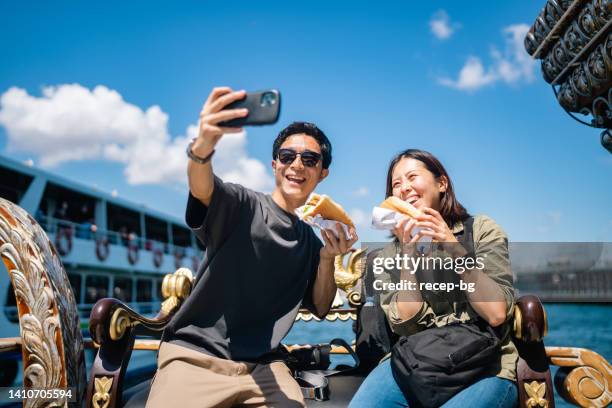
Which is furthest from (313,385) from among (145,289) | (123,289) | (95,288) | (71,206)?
(145,289)

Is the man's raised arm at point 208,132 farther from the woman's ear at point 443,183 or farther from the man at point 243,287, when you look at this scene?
the woman's ear at point 443,183

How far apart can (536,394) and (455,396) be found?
1.05 feet

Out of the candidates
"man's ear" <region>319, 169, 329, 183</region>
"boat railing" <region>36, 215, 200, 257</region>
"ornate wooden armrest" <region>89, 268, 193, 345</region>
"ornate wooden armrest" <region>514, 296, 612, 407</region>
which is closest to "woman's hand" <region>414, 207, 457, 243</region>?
"ornate wooden armrest" <region>514, 296, 612, 407</region>

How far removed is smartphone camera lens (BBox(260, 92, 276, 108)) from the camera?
1088mm

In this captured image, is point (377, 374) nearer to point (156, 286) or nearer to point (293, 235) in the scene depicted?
point (293, 235)

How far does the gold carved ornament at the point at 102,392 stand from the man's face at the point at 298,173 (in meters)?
1.00

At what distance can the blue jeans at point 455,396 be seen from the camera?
1.35 m

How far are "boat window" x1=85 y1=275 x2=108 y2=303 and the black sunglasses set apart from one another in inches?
525

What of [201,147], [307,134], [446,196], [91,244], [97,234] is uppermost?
[97,234]

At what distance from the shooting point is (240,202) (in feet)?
5.13

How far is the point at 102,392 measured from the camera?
161cm

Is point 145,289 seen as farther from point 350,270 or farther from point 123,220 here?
point 350,270

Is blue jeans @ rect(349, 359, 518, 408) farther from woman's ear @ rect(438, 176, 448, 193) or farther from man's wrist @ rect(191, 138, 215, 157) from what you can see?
man's wrist @ rect(191, 138, 215, 157)

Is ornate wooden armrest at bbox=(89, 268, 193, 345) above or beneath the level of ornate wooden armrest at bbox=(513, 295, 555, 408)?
above
